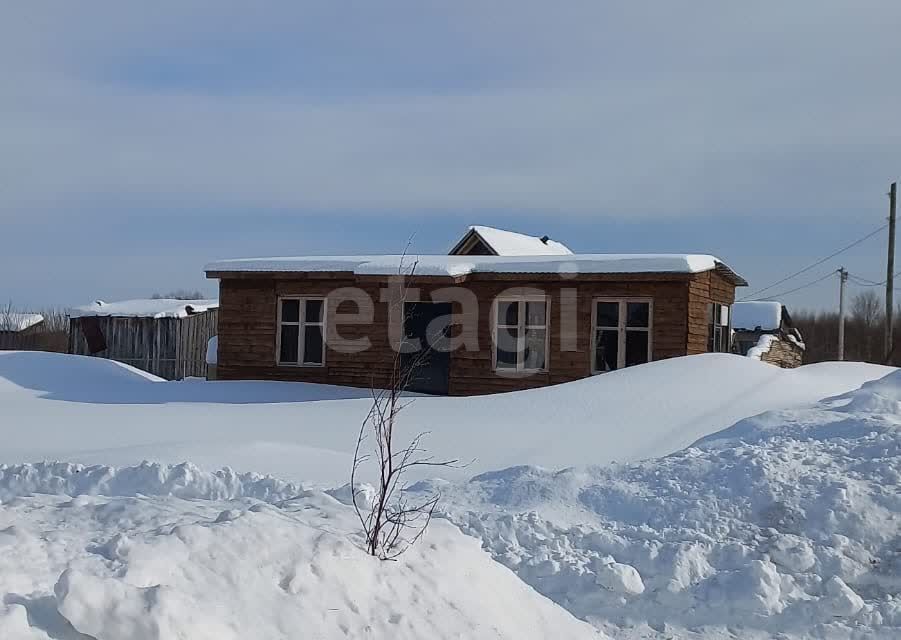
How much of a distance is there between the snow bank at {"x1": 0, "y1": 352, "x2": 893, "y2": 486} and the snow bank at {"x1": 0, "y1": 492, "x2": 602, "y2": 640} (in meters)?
4.46

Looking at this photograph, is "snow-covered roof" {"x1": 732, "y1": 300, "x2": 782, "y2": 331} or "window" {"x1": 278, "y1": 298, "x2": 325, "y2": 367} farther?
"snow-covered roof" {"x1": 732, "y1": 300, "x2": 782, "y2": 331}

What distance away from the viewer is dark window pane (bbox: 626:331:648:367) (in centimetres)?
1767

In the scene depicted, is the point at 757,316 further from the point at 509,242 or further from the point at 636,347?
the point at 636,347

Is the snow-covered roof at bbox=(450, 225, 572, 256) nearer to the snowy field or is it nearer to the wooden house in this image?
the wooden house

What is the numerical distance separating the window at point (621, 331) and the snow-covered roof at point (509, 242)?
22.5 feet

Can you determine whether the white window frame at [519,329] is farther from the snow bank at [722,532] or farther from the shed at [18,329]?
the shed at [18,329]

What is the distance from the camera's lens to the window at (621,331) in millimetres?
17641

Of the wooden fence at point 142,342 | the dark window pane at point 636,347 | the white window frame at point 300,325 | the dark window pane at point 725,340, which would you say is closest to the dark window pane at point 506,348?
the dark window pane at point 636,347

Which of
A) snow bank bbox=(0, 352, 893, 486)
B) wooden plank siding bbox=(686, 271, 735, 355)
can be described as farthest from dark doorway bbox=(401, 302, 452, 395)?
wooden plank siding bbox=(686, 271, 735, 355)

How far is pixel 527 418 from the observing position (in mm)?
13578

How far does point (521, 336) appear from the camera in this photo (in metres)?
18.2

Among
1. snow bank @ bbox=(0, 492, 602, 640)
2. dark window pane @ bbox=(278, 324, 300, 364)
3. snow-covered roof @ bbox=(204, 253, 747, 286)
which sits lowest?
snow bank @ bbox=(0, 492, 602, 640)

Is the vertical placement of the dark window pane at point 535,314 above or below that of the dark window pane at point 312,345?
above

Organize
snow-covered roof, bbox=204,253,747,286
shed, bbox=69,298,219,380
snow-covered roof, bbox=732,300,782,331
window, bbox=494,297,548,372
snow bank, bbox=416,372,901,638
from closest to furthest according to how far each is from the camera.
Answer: snow bank, bbox=416,372,901,638, snow-covered roof, bbox=204,253,747,286, window, bbox=494,297,548,372, shed, bbox=69,298,219,380, snow-covered roof, bbox=732,300,782,331
